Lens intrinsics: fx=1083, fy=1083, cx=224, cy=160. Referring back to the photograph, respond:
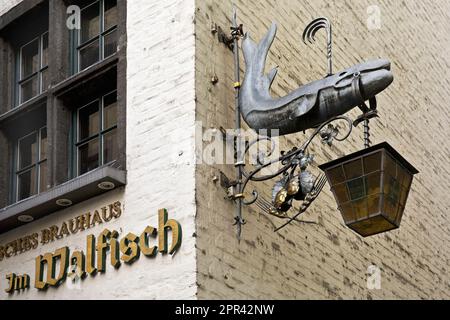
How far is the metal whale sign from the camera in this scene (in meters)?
9.72

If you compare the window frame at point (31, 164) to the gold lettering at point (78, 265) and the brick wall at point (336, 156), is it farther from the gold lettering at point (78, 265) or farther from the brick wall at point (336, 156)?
the brick wall at point (336, 156)

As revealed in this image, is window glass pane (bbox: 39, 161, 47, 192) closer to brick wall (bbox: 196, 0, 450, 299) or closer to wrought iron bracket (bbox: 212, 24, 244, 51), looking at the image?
brick wall (bbox: 196, 0, 450, 299)

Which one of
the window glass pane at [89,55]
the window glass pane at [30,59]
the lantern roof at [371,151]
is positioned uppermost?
the window glass pane at [30,59]

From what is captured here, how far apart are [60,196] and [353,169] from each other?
3.11 m

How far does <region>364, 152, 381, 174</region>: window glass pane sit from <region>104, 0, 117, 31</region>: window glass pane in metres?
3.74

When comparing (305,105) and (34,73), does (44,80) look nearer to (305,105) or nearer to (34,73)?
(34,73)

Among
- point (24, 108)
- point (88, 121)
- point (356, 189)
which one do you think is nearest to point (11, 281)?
point (88, 121)

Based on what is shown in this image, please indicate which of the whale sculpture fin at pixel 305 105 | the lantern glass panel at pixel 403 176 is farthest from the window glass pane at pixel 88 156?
the lantern glass panel at pixel 403 176

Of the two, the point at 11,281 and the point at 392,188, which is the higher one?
the point at 392,188

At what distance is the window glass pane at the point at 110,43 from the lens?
11828 millimetres

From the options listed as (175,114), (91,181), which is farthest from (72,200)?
(175,114)

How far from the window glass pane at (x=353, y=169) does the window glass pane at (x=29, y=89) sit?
4.43m

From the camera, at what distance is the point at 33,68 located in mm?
12758
